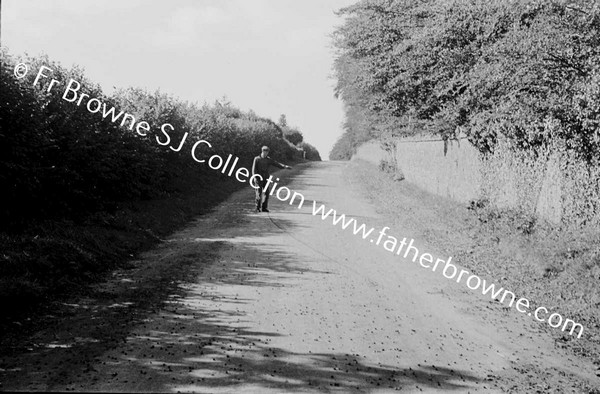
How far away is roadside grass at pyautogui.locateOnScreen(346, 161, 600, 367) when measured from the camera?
298 inches

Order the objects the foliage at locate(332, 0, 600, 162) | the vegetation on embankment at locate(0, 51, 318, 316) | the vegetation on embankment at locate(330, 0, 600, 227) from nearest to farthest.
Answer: the vegetation on embankment at locate(0, 51, 318, 316) < the vegetation on embankment at locate(330, 0, 600, 227) < the foliage at locate(332, 0, 600, 162)

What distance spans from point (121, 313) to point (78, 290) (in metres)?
1.35

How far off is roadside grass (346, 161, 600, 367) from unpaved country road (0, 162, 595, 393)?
0.89 m

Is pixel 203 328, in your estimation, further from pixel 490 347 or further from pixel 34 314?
pixel 490 347

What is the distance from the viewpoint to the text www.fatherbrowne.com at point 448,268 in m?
7.36

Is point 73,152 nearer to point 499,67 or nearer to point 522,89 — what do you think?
point 499,67

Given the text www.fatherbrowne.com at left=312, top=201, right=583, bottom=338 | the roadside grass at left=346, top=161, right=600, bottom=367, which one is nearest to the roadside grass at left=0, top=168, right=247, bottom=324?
the text www.fatherbrowne.com at left=312, top=201, right=583, bottom=338

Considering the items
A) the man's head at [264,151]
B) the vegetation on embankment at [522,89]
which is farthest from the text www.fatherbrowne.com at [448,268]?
the vegetation on embankment at [522,89]

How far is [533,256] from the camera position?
31.9ft

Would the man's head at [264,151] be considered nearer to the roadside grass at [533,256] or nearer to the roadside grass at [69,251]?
the roadside grass at [69,251]

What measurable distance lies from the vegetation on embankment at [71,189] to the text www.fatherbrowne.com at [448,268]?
4.79m

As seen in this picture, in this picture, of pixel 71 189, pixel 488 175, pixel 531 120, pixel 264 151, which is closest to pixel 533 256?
pixel 531 120

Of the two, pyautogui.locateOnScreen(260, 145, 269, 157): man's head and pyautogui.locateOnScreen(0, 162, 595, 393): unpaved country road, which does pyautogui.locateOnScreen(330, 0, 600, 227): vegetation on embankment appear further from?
pyautogui.locateOnScreen(260, 145, 269, 157): man's head

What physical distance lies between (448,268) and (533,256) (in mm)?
1571
